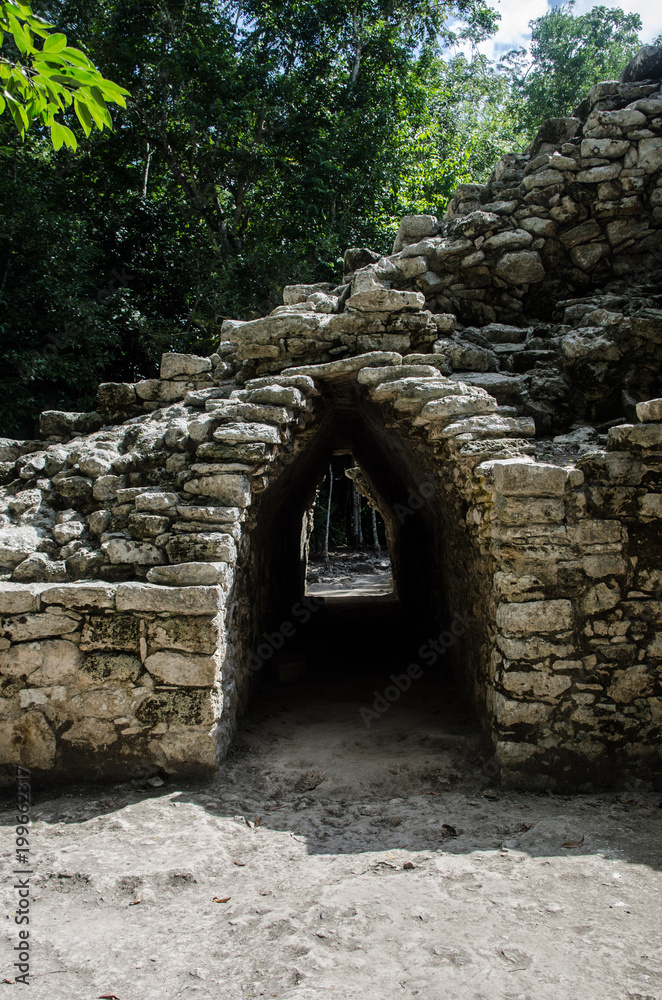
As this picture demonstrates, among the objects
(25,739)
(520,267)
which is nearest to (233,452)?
(25,739)

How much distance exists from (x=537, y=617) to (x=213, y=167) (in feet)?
37.9

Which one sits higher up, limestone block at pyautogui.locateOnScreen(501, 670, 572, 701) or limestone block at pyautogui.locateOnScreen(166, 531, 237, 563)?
limestone block at pyautogui.locateOnScreen(166, 531, 237, 563)

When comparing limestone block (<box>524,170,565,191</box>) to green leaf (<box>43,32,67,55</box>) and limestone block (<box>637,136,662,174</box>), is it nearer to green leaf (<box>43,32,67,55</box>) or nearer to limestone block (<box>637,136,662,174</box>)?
limestone block (<box>637,136,662,174</box>)

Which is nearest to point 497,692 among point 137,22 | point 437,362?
point 437,362

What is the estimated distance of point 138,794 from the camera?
358 centimetres

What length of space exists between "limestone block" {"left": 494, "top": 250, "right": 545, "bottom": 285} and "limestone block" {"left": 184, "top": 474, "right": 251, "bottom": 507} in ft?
11.9

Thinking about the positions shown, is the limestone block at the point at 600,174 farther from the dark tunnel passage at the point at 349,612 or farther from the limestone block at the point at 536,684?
the limestone block at the point at 536,684

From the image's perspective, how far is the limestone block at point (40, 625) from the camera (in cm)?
371

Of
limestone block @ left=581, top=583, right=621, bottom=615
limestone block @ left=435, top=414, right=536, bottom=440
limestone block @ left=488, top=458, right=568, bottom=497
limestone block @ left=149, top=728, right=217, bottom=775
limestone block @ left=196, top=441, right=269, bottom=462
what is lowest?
limestone block @ left=149, top=728, right=217, bottom=775

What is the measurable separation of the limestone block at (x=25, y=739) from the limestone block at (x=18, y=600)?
63cm

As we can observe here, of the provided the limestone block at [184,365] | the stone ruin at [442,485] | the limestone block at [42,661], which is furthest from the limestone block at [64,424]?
the limestone block at [42,661]

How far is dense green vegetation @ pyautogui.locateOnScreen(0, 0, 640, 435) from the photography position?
10086 millimetres

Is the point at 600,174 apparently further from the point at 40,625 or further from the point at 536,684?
the point at 40,625

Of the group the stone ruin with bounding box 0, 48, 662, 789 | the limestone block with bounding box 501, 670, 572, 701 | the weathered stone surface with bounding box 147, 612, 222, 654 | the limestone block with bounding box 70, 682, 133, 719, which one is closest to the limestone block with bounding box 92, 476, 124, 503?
the stone ruin with bounding box 0, 48, 662, 789
